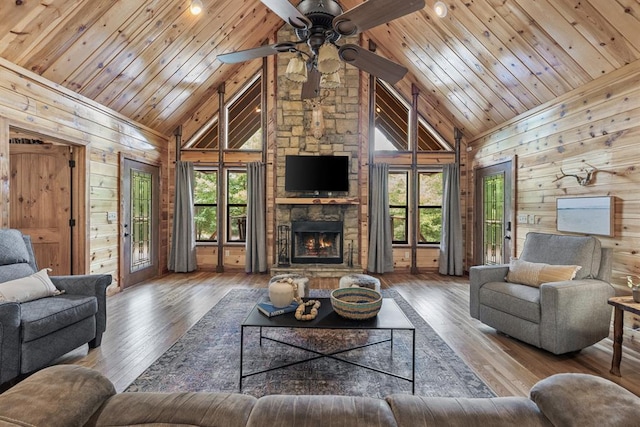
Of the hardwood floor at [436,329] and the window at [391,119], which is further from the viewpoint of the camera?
the window at [391,119]

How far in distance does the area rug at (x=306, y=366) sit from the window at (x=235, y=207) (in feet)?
10.5

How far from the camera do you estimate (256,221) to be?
6.06 m

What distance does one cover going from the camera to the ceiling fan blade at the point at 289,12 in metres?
2.29

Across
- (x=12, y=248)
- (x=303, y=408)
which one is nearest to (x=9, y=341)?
(x=12, y=248)

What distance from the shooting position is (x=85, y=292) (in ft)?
9.25

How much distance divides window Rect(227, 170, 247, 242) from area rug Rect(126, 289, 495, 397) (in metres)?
3.21

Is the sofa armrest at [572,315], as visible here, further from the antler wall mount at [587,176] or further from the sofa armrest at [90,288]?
the sofa armrest at [90,288]

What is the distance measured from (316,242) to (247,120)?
2.80 m

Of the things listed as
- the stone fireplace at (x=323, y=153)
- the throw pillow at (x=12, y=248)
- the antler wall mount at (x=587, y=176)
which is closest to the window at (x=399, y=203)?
the stone fireplace at (x=323, y=153)

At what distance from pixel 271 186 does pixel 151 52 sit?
280cm

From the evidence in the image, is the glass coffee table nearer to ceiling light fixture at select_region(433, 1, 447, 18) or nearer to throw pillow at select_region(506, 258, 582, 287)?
throw pillow at select_region(506, 258, 582, 287)

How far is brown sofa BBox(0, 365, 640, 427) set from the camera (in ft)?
2.52

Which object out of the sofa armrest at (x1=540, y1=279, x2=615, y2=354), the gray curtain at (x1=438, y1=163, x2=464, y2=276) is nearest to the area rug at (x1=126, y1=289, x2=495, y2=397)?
the sofa armrest at (x1=540, y1=279, x2=615, y2=354)

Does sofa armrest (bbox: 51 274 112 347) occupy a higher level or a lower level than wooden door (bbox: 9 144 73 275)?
lower
